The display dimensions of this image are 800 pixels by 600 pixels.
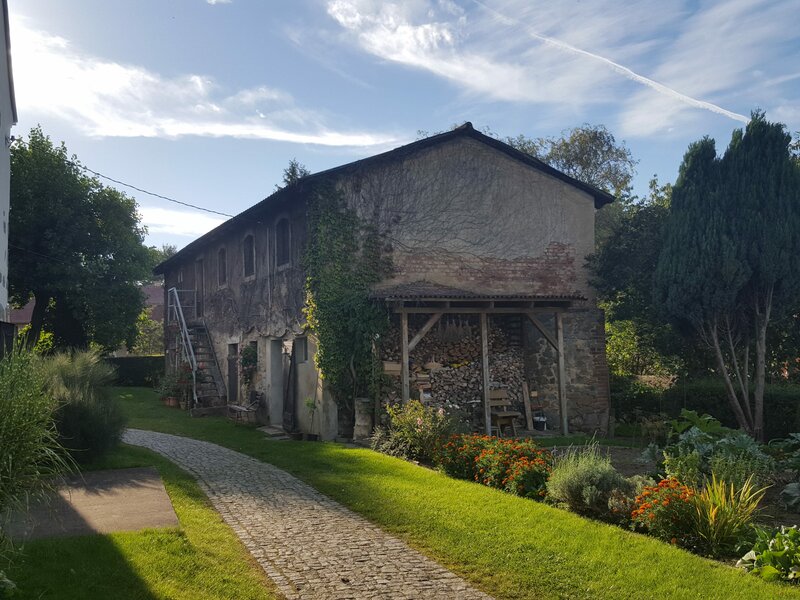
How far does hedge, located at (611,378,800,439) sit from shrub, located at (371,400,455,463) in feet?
20.8

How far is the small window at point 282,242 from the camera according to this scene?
15820 millimetres

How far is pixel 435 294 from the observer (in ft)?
43.7

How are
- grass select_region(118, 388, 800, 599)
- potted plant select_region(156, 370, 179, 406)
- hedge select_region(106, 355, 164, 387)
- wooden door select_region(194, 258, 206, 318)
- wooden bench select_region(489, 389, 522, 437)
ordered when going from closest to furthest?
1. grass select_region(118, 388, 800, 599)
2. wooden bench select_region(489, 389, 522, 437)
3. potted plant select_region(156, 370, 179, 406)
4. wooden door select_region(194, 258, 206, 318)
5. hedge select_region(106, 355, 164, 387)

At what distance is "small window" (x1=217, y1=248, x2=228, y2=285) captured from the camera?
2038 centimetres

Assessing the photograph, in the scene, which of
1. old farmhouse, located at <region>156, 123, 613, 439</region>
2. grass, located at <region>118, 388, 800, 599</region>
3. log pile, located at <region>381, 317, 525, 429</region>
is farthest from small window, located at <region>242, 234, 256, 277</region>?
grass, located at <region>118, 388, 800, 599</region>

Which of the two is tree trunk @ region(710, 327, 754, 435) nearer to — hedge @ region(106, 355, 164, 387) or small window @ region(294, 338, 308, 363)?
small window @ region(294, 338, 308, 363)

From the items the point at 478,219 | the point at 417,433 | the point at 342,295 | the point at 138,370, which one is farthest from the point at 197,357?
the point at 417,433

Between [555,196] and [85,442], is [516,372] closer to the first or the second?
[555,196]

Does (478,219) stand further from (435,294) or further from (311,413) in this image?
(311,413)

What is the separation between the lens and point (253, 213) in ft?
53.2

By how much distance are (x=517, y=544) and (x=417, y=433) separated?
4.78 metres

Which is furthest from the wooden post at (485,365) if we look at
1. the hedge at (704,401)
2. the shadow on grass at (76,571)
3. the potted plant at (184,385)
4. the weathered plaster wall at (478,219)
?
the potted plant at (184,385)

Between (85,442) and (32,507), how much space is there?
2.60 metres

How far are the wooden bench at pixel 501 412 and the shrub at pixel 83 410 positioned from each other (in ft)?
24.5
